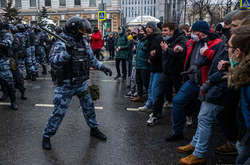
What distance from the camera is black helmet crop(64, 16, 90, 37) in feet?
11.8

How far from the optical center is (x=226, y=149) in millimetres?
3816

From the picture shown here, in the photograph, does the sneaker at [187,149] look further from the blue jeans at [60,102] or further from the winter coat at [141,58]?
the winter coat at [141,58]

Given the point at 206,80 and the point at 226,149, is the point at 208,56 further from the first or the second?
the point at 226,149

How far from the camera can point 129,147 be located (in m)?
4.01

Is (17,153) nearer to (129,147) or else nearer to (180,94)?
(129,147)

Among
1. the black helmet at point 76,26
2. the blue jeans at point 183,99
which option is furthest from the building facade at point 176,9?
the black helmet at point 76,26

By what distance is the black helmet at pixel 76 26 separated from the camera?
11.8ft

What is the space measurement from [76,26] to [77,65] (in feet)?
1.72

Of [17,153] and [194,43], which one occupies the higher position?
[194,43]

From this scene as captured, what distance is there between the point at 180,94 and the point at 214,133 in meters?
1.29

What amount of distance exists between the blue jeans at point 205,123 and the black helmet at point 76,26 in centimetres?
185

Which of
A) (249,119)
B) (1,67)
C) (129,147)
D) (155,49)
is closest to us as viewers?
(249,119)

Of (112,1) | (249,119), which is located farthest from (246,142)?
(112,1)

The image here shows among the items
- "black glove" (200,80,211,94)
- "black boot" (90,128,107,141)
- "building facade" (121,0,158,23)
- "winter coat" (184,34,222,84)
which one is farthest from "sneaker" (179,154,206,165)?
"building facade" (121,0,158,23)
